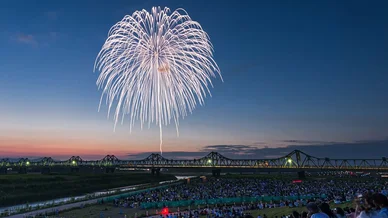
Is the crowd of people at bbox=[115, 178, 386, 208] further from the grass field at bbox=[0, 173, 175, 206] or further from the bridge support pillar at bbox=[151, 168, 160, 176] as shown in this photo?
the bridge support pillar at bbox=[151, 168, 160, 176]

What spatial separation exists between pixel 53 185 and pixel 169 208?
5674cm

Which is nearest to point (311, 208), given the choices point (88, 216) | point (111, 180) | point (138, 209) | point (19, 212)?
point (88, 216)

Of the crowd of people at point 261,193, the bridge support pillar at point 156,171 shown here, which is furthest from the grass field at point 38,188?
the bridge support pillar at point 156,171

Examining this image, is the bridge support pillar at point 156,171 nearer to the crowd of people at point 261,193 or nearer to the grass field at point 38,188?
the grass field at point 38,188

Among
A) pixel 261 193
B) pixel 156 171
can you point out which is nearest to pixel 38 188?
pixel 261 193

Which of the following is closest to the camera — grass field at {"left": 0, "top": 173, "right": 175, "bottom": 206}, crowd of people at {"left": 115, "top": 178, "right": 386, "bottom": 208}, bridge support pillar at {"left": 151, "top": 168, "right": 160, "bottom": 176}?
crowd of people at {"left": 115, "top": 178, "right": 386, "bottom": 208}

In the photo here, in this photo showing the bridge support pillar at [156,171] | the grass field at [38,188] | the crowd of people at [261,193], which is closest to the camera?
the crowd of people at [261,193]

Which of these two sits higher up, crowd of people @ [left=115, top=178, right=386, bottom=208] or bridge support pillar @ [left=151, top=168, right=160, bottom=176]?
crowd of people @ [left=115, top=178, right=386, bottom=208]

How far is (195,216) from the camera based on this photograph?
1416 inches

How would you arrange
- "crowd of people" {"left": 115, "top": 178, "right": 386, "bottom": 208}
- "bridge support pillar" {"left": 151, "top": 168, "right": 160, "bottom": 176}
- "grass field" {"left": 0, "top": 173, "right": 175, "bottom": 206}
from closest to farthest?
"crowd of people" {"left": 115, "top": 178, "right": 386, "bottom": 208} → "grass field" {"left": 0, "top": 173, "right": 175, "bottom": 206} → "bridge support pillar" {"left": 151, "top": 168, "right": 160, "bottom": 176}

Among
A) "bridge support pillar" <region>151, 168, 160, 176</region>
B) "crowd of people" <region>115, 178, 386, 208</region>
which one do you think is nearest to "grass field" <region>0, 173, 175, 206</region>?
"crowd of people" <region>115, 178, 386, 208</region>

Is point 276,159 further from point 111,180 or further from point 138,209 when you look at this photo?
point 138,209

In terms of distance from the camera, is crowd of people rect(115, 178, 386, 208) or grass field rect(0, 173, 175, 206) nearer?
crowd of people rect(115, 178, 386, 208)

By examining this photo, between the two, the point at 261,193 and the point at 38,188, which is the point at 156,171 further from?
the point at 261,193
